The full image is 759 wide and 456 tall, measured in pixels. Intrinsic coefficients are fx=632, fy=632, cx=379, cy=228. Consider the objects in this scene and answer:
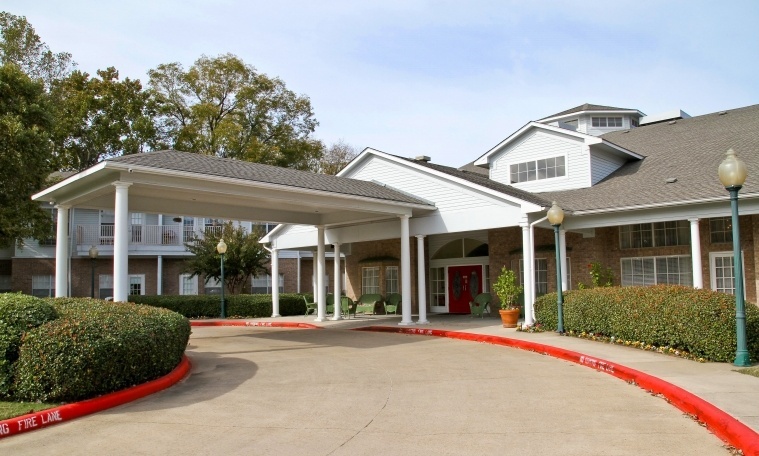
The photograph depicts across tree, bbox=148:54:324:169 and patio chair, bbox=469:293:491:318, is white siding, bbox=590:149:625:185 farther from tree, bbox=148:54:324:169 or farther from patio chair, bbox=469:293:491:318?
tree, bbox=148:54:324:169

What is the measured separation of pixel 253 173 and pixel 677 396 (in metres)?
10.6

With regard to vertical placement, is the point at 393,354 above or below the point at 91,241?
below

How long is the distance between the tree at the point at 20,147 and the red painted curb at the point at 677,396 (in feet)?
54.7

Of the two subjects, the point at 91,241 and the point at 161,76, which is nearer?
the point at 91,241

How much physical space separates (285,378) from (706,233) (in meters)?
13.0

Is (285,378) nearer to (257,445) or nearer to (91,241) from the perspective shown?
(257,445)

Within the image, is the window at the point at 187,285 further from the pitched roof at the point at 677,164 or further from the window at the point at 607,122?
the window at the point at 607,122

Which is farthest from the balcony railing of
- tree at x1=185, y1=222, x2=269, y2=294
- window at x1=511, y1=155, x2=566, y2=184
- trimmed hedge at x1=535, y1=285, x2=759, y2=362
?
trimmed hedge at x1=535, y1=285, x2=759, y2=362

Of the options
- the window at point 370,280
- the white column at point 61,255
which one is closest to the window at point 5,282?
the window at point 370,280

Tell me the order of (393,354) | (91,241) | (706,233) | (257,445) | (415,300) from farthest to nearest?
(91,241) < (415,300) < (706,233) < (393,354) < (257,445)

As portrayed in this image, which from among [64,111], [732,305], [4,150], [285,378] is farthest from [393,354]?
[64,111]

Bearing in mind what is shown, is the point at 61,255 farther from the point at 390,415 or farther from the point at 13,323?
the point at 390,415

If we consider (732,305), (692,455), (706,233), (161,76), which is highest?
(161,76)

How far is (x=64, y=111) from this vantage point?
114 ft
